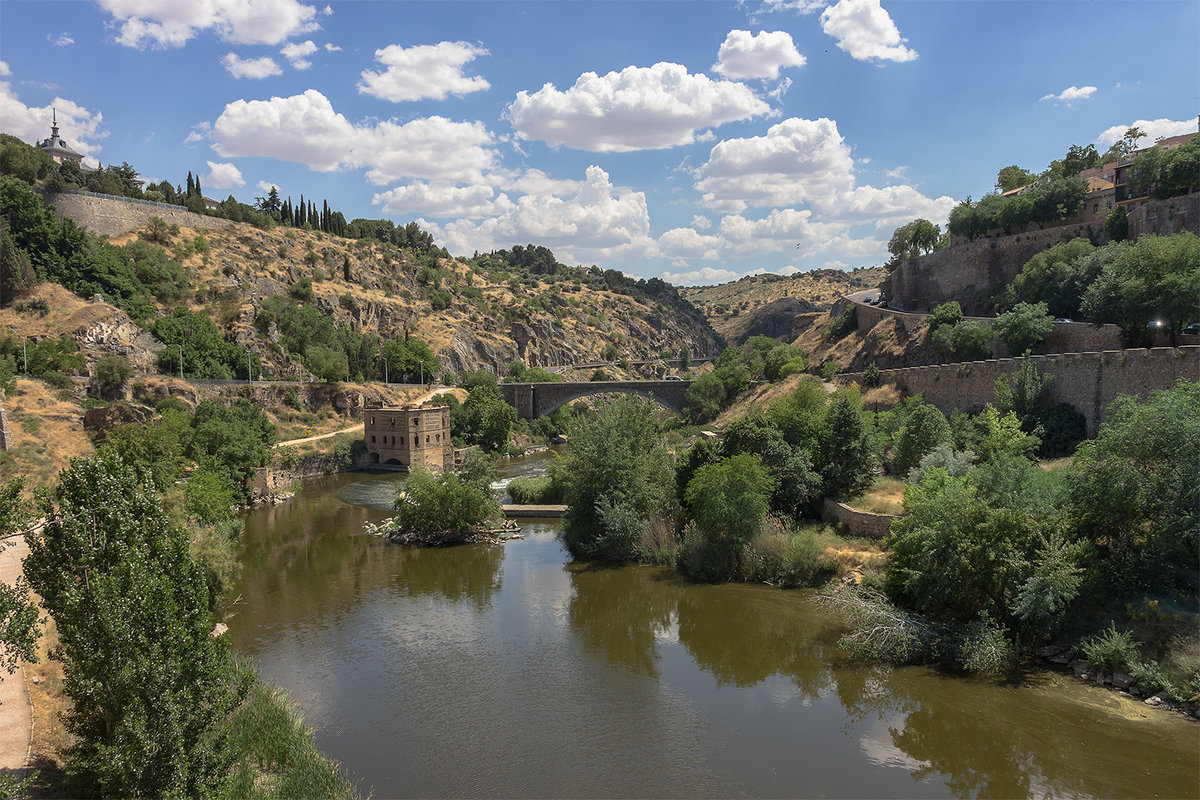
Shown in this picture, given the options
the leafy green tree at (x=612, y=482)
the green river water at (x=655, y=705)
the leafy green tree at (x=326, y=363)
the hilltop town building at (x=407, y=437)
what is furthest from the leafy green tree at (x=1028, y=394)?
the leafy green tree at (x=326, y=363)

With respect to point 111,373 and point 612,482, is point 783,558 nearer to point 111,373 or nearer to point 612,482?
point 612,482

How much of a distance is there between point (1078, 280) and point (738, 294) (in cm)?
13177

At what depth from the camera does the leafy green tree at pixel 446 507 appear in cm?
2970

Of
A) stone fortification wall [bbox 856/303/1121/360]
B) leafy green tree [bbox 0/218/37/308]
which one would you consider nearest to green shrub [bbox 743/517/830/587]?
stone fortification wall [bbox 856/303/1121/360]

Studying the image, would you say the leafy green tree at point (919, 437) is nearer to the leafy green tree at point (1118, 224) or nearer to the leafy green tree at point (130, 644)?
the leafy green tree at point (1118, 224)

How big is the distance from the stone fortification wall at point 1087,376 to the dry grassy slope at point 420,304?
171ft

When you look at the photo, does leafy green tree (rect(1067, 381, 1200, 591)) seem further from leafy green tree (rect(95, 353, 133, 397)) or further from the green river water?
leafy green tree (rect(95, 353, 133, 397))

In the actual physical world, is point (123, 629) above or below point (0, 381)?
below

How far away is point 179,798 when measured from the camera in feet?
30.4

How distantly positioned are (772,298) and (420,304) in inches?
3228

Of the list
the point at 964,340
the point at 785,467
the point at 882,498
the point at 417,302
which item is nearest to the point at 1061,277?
the point at 964,340

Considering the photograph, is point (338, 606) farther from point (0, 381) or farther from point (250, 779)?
point (0, 381)

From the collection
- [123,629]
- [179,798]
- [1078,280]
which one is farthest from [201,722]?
[1078,280]

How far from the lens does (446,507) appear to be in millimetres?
29781
